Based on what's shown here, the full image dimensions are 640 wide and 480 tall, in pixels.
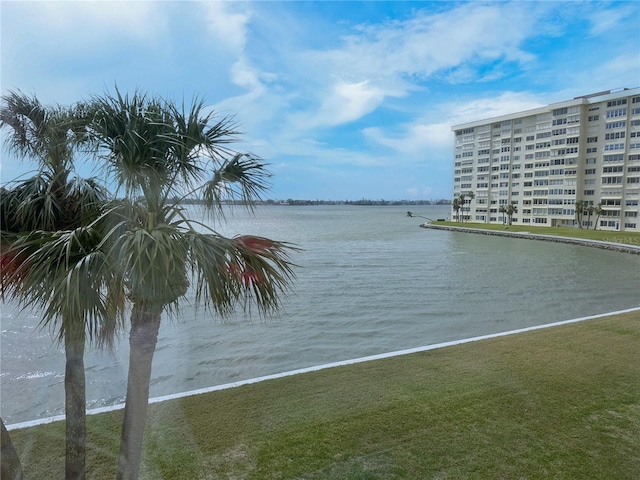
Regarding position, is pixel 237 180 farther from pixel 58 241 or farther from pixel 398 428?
pixel 398 428

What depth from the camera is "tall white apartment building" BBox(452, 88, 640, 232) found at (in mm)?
49406

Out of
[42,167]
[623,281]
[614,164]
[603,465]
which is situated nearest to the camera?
[42,167]

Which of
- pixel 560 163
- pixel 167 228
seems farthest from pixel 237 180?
pixel 560 163

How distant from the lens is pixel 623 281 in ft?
64.3

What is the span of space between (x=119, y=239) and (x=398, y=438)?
3.33 metres

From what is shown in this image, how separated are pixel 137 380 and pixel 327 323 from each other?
31.0ft

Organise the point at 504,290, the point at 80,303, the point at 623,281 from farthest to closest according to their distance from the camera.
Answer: the point at 623,281, the point at 504,290, the point at 80,303

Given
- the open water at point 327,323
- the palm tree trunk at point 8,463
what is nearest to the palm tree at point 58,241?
the palm tree trunk at point 8,463

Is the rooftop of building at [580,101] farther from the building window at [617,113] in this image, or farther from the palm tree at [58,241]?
the palm tree at [58,241]

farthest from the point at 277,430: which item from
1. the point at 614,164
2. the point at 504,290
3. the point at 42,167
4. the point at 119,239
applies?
the point at 614,164

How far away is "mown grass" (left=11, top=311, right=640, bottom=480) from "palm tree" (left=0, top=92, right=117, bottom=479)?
119cm

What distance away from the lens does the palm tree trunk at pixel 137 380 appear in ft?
9.50

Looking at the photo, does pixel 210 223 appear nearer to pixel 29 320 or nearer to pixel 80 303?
pixel 80 303

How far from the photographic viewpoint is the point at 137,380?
9.72 feet
